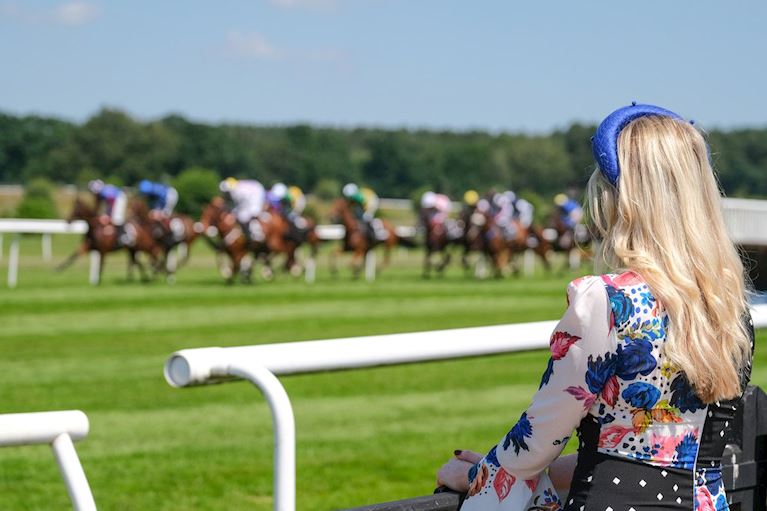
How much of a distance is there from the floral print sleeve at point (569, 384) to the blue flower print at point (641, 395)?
18 mm

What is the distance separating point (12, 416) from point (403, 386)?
6791 millimetres

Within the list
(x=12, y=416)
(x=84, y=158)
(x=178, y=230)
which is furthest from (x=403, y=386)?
(x=84, y=158)

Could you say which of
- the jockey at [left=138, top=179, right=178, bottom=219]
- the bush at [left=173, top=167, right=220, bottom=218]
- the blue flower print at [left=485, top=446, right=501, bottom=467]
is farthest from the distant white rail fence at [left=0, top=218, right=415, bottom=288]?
the bush at [left=173, top=167, right=220, bottom=218]

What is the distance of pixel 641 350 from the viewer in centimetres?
162

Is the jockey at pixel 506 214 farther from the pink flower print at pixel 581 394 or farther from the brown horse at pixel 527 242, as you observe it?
the pink flower print at pixel 581 394

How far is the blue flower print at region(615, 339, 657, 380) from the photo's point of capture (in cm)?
161

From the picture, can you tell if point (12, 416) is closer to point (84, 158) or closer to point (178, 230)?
point (178, 230)

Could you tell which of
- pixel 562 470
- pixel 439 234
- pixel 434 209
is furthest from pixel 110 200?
pixel 562 470

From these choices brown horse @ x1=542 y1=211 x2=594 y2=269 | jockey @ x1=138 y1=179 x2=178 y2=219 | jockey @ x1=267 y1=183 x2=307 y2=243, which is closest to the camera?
jockey @ x1=267 y1=183 x2=307 y2=243

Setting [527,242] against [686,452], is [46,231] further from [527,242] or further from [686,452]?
[686,452]

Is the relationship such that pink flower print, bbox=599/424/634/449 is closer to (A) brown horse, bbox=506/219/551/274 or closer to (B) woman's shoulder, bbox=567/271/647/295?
(B) woman's shoulder, bbox=567/271/647/295

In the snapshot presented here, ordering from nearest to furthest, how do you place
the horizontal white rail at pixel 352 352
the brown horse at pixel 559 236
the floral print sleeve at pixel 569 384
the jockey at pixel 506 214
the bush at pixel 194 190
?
the horizontal white rail at pixel 352 352 → the floral print sleeve at pixel 569 384 → the jockey at pixel 506 214 → the brown horse at pixel 559 236 → the bush at pixel 194 190

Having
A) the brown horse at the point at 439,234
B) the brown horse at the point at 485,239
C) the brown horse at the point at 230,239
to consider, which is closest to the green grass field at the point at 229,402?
the brown horse at the point at 230,239

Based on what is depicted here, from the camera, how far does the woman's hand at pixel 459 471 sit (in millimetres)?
1813
